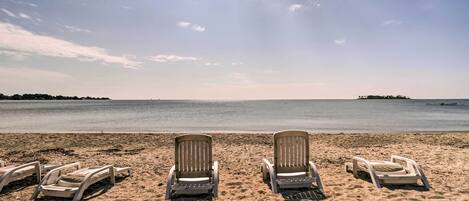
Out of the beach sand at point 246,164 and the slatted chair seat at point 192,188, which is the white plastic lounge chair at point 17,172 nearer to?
the beach sand at point 246,164

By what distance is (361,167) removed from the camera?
24.7 ft

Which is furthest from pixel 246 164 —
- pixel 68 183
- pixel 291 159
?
pixel 68 183

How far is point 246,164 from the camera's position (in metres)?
9.39

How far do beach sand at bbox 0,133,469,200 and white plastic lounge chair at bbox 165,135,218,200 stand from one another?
441 millimetres

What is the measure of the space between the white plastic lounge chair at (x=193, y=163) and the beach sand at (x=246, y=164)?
17.4 inches

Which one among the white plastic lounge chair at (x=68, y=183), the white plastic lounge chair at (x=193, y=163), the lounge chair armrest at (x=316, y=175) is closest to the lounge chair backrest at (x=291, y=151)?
the lounge chair armrest at (x=316, y=175)

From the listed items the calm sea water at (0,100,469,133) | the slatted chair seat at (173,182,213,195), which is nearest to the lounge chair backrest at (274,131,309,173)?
the slatted chair seat at (173,182,213,195)

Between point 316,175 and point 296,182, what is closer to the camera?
point 296,182

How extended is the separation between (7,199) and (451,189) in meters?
8.69

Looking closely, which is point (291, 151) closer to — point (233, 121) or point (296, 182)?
point (296, 182)

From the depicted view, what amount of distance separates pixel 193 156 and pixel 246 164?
10.6ft

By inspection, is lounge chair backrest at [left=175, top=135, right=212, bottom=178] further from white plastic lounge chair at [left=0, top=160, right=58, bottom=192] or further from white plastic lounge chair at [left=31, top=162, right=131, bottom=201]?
white plastic lounge chair at [left=0, top=160, right=58, bottom=192]

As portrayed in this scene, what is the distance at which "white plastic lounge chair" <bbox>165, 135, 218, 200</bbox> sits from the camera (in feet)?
20.8

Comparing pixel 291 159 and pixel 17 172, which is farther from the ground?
pixel 291 159
